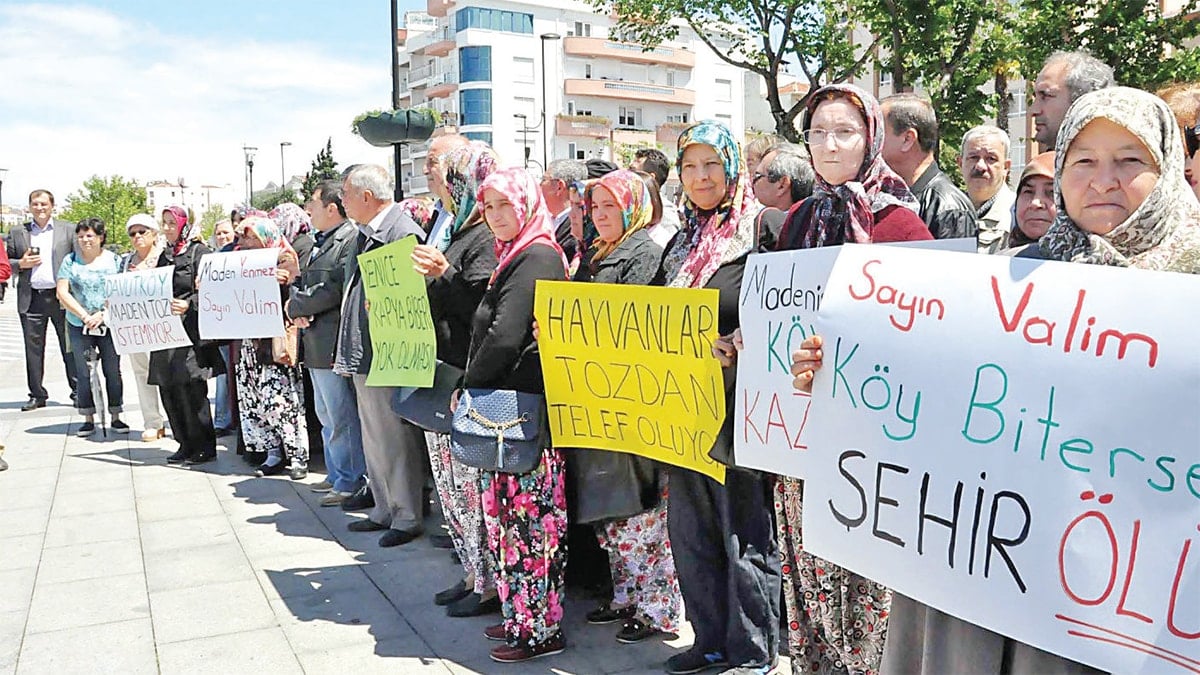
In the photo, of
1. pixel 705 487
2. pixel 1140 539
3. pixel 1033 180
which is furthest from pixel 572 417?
pixel 1140 539

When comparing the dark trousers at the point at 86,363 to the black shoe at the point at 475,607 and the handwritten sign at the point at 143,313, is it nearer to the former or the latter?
the handwritten sign at the point at 143,313

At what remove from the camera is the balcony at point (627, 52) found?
68.3 m

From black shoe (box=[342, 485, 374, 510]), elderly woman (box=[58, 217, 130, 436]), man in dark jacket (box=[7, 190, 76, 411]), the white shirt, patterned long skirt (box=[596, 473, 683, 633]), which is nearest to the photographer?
patterned long skirt (box=[596, 473, 683, 633])

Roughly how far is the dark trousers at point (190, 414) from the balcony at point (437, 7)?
6615 cm

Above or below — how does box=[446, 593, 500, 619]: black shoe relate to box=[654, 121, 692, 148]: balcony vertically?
below

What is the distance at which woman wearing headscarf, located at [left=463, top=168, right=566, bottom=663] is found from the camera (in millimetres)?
3834

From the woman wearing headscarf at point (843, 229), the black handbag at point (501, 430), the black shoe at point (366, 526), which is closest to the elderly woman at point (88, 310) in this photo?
the black shoe at point (366, 526)

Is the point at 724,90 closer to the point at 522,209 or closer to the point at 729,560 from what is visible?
the point at 522,209

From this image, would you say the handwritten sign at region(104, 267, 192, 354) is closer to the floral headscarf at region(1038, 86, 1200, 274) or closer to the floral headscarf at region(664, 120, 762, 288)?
the floral headscarf at region(664, 120, 762, 288)

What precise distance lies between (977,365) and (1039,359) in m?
0.14

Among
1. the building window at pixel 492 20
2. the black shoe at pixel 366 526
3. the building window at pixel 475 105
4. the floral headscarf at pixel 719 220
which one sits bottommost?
the black shoe at pixel 366 526

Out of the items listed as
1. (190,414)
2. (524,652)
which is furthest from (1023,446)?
(190,414)

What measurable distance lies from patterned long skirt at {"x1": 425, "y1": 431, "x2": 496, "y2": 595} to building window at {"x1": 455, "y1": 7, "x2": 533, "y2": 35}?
216 ft

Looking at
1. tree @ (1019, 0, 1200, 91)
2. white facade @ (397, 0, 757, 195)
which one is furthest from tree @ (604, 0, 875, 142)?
white facade @ (397, 0, 757, 195)
